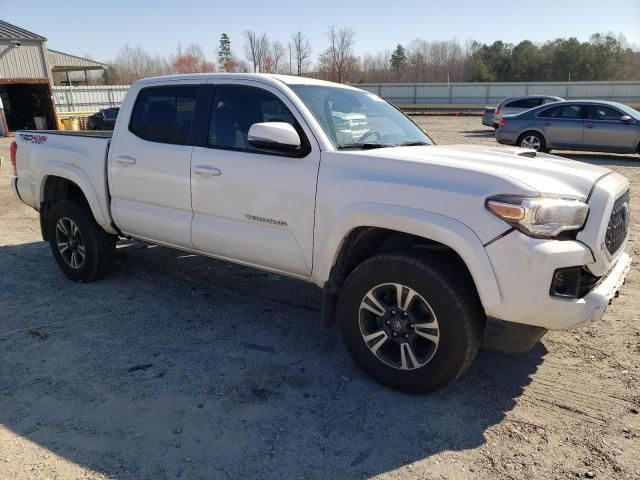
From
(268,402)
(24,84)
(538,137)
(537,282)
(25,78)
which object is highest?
(25,78)

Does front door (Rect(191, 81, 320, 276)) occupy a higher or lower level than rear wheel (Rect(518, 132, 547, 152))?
higher

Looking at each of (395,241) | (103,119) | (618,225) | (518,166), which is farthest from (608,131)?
(103,119)

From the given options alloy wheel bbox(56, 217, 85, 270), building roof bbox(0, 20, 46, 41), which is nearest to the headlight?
alloy wheel bbox(56, 217, 85, 270)

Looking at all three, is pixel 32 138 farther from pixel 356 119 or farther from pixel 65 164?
pixel 356 119

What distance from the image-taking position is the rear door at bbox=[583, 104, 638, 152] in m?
13.0

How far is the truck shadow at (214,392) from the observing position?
8.96 feet

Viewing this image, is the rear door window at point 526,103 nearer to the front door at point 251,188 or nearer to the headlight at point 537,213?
the front door at point 251,188

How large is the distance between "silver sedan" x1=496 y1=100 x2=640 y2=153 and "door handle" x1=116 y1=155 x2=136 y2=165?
40.4ft

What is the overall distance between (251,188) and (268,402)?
1481 millimetres

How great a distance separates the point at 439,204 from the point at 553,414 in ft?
4.80

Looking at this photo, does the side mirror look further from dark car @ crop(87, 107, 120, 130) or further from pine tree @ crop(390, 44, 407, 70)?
pine tree @ crop(390, 44, 407, 70)

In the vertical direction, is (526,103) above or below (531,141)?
above

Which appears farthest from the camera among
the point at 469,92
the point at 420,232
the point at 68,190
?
the point at 469,92

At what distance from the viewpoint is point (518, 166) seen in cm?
309
